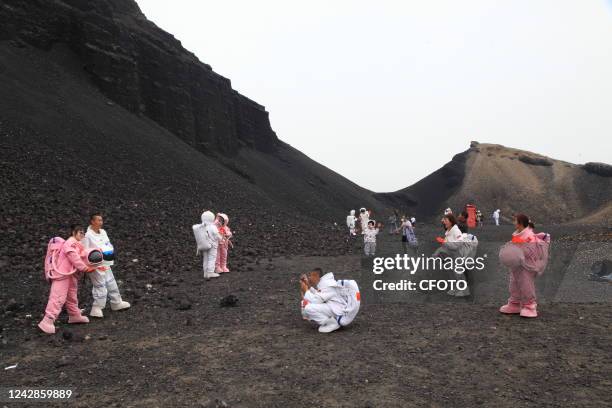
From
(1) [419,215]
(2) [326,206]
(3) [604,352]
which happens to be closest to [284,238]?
(3) [604,352]

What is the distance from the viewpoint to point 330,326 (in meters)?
7.31

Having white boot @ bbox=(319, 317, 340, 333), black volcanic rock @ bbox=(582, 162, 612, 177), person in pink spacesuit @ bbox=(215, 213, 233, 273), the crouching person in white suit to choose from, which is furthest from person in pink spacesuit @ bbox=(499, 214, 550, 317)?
black volcanic rock @ bbox=(582, 162, 612, 177)

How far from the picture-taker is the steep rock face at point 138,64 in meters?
35.2

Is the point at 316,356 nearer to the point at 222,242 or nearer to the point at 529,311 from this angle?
the point at 529,311

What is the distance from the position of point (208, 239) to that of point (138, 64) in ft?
117

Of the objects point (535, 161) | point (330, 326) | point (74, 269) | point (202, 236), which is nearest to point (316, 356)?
point (330, 326)

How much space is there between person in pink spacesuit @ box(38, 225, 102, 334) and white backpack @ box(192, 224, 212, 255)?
4.25 meters

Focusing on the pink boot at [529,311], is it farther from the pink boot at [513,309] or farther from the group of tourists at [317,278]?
the pink boot at [513,309]

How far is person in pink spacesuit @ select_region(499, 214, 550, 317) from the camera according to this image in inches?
292

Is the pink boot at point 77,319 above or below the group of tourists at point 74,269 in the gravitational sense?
below

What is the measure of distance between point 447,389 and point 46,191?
18.4 meters

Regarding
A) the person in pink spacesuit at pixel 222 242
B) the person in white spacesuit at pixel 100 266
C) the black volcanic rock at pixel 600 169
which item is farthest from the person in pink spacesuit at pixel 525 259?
the black volcanic rock at pixel 600 169

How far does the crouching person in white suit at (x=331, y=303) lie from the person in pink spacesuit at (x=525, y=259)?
8.89ft

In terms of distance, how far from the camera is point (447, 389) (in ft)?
16.4
